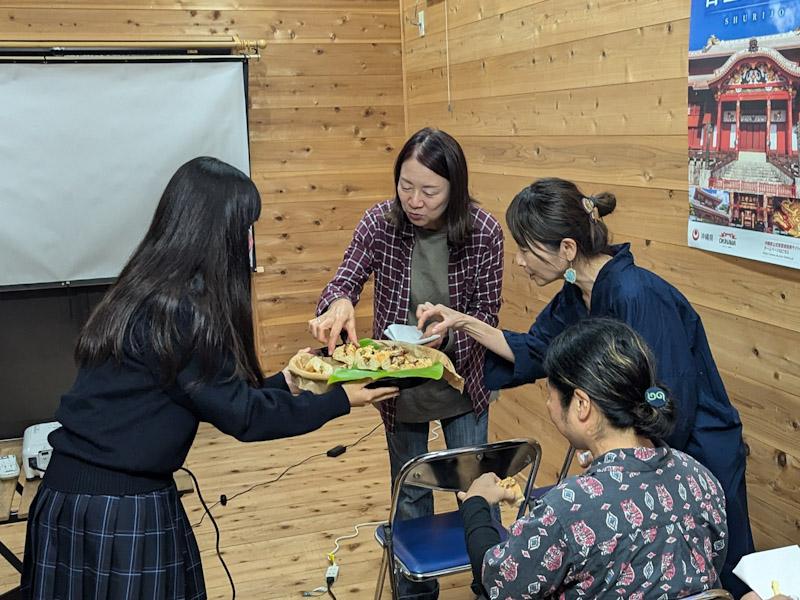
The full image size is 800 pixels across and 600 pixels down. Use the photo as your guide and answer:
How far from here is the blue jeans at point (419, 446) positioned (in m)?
2.46

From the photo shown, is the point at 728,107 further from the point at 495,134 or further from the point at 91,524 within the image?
the point at 91,524

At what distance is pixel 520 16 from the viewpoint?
3.28m

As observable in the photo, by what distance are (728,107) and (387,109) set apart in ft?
9.37

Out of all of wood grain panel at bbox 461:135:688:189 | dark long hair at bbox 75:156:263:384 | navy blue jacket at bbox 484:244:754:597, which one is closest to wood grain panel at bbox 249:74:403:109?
wood grain panel at bbox 461:135:688:189

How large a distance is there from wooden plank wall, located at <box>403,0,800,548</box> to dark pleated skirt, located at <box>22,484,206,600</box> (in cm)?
144

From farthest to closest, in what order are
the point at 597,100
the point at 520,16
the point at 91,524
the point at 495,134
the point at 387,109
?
the point at 387,109, the point at 495,134, the point at 520,16, the point at 597,100, the point at 91,524

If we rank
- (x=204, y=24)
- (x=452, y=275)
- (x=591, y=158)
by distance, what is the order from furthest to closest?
(x=204, y=24)
(x=591, y=158)
(x=452, y=275)

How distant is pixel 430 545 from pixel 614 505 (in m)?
0.91

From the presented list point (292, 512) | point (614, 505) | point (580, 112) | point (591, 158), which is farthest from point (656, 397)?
point (292, 512)

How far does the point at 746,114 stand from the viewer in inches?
81.7

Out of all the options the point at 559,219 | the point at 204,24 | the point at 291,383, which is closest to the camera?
the point at 559,219

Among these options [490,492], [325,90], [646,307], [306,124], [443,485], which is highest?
[325,90]

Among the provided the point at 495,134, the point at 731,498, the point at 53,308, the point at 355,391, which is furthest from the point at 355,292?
the point at 53,308

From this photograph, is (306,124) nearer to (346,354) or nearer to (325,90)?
(325,90)
